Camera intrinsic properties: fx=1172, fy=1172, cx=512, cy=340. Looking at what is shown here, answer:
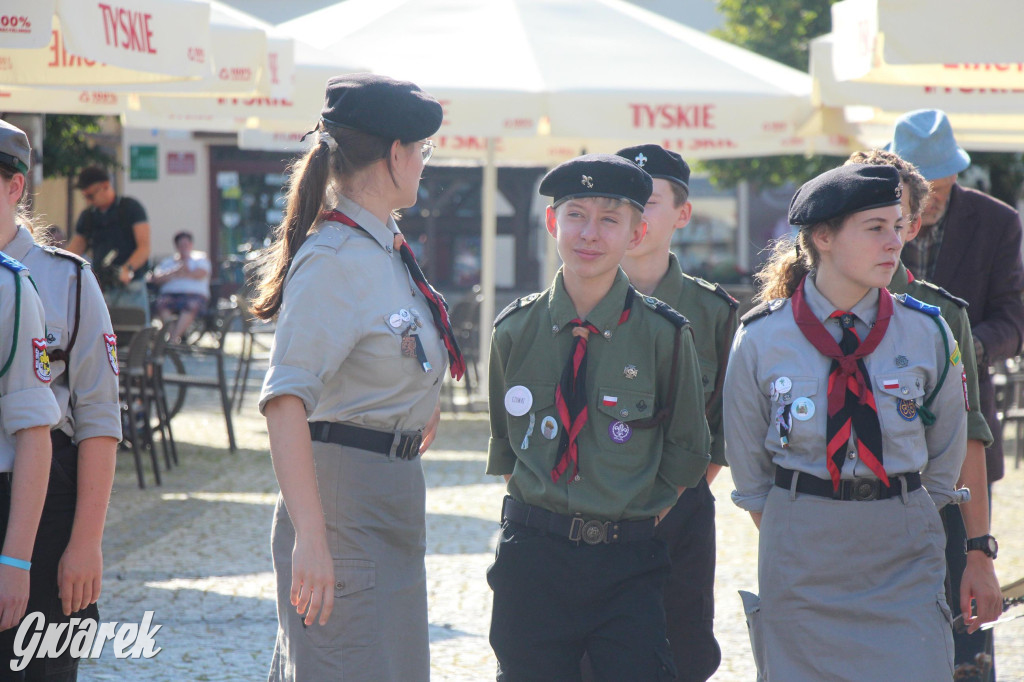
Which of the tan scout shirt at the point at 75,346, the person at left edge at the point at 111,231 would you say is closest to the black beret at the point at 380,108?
the tan scout shirt at the point at 75,346

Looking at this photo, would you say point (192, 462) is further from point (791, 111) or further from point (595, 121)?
point (791, 111)

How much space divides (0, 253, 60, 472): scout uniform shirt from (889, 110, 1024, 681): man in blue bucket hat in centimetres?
264

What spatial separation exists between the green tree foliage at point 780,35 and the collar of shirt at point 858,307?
1274 cm

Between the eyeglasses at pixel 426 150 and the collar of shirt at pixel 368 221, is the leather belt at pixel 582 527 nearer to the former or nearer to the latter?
the collar of shirt at pixel 368 221

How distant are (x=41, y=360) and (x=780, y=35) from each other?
1471 centimetres

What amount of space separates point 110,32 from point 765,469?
4.17 m

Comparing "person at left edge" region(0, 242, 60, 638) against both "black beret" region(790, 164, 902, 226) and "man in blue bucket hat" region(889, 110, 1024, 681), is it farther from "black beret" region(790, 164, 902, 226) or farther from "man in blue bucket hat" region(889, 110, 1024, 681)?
"man in blue bucket hat" region(889, 110, 1024, 681)

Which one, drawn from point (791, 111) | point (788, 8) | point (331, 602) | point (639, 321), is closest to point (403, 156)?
point (639, 321)

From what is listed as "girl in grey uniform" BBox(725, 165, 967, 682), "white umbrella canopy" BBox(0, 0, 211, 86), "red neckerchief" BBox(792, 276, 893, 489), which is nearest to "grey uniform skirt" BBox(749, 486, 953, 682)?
"girl in grey uniform" BBox(725, 165, 967, 682)

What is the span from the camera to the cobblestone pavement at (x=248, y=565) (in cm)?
457

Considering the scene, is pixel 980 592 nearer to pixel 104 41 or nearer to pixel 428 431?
pixel 428 431

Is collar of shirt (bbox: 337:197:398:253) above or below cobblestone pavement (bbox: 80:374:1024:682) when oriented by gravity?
above

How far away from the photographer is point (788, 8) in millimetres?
15898

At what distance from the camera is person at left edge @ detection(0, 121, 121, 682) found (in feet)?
8.92
